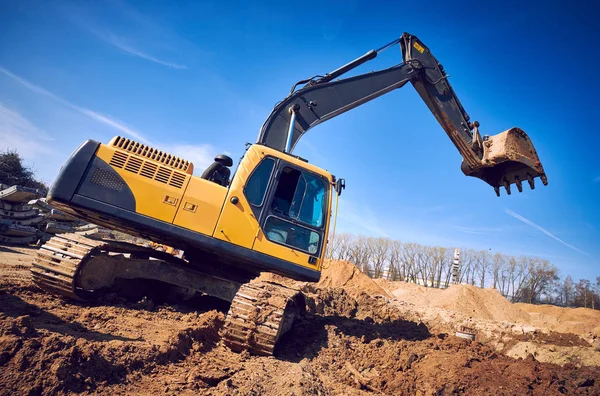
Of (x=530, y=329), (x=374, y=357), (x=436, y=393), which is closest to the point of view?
(x=436, y=393)

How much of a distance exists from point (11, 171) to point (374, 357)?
930 inches

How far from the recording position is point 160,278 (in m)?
5.66

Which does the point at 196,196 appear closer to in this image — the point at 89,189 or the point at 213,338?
the point at 89,189

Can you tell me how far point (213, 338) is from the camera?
4.83m

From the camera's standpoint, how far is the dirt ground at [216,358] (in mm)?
2865

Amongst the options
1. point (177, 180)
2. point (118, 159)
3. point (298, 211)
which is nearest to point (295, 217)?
point (298, 211)

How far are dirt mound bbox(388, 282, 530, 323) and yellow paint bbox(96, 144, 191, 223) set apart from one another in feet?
48.3

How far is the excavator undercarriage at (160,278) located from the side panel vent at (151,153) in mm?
1587

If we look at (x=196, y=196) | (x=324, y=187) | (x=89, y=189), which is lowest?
(x=89, y=189)

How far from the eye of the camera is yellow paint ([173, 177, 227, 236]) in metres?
4.86

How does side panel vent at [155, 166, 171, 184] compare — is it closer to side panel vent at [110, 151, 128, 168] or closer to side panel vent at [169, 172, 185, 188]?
side panel vent at [169, 172, 185, 188]

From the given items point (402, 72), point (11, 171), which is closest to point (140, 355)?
point (402, 72)

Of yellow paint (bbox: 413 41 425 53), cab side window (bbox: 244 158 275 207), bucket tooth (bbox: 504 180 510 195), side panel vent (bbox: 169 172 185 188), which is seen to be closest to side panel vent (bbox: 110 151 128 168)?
side panel vent (bbox: 169 172 185 188)

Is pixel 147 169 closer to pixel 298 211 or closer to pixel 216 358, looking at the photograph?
pixel 298 211
